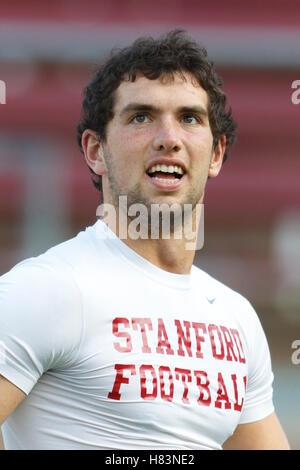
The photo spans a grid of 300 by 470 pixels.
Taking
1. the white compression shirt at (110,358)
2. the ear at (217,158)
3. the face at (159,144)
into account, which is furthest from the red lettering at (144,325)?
the ear at (217,158)

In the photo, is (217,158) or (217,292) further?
(217,158)

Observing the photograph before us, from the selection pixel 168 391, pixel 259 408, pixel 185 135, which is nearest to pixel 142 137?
pixel 185 135

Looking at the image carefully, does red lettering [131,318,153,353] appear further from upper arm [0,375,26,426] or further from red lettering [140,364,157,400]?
upper arm [0,375,26,426]

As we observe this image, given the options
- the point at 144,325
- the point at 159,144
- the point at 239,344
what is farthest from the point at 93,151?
the point at 239,344

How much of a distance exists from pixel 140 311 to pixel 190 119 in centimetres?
77

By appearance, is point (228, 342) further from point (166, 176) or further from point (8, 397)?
point (8, 397)

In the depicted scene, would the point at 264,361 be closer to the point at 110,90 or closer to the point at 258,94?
the point at 110,90

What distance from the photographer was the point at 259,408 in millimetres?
3131

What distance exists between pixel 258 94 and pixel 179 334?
12.6m

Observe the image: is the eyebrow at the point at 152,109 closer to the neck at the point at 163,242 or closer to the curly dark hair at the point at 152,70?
the curly dark hair at the point at 152,70

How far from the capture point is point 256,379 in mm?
3076

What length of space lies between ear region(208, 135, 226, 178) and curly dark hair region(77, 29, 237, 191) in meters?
0.06

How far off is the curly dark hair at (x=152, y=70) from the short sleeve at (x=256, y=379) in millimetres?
833

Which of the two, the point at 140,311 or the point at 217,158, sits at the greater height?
the point at 217,158
